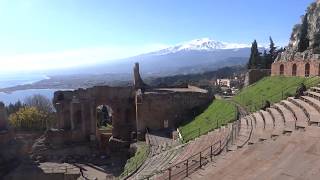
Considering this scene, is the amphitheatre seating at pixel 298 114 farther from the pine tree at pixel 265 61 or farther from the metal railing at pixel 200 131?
the pine tree at pixel 265 61

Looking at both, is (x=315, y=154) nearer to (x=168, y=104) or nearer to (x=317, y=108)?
(x=317, y=108)

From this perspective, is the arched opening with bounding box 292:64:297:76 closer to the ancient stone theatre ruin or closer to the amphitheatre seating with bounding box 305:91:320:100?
the ancient stone theatre ruin

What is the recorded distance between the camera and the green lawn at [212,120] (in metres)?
28.8

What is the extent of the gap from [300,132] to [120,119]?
3107 centimetres

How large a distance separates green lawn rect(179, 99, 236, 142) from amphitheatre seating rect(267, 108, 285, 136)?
5320mm

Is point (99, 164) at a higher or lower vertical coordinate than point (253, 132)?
lower

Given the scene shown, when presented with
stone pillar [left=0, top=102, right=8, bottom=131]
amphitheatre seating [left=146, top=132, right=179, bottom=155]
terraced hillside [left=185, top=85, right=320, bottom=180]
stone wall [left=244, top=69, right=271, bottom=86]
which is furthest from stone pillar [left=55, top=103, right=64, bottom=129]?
terraced hillside [left=185, top=85, right=320, bottom=180]

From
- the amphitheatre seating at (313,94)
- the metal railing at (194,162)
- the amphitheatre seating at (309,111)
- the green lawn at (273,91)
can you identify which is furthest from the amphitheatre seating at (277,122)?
the green lawn at (273,91)

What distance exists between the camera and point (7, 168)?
116ft

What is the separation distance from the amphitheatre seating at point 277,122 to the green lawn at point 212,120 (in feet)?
17.5

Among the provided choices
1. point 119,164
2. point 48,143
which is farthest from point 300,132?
point 48,143

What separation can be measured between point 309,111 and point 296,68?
16.0 metres

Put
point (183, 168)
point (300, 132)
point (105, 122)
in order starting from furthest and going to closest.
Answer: point (105, 122)
point (183, 168)
point (300, 132)

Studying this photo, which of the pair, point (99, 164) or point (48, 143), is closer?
point (99, 164)
